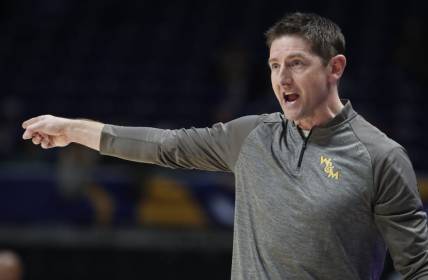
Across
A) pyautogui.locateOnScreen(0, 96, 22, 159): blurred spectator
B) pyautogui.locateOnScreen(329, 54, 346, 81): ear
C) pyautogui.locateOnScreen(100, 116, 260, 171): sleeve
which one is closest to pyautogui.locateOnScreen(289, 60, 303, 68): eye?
pyautogui.locateOnScreen(329, 54, 346, 81): ear

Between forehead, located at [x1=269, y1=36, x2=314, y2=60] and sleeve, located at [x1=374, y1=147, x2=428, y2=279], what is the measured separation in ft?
1.35

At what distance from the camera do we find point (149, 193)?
8391 mm

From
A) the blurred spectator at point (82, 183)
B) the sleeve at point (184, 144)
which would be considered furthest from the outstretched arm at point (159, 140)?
the blurred spectator at point (82, 183)

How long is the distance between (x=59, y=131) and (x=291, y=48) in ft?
2.88

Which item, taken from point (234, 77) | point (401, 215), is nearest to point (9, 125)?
point (234, 77)

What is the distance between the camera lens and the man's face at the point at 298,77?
2504mm

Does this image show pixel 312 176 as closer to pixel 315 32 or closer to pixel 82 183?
pixel 315 32

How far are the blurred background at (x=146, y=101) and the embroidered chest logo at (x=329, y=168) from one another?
3.25 m

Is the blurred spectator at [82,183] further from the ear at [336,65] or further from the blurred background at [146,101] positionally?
the ear at [336,65]

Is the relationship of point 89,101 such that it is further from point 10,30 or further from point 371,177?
point 371,177

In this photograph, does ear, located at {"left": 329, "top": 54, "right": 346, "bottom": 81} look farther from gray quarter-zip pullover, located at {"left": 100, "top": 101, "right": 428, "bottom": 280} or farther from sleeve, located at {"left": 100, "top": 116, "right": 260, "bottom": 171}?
sleeve, located at {"left": 100, "top": 116, "right": 260, "bottom": 171}

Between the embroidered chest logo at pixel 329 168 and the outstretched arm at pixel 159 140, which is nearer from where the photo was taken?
the embroidered chest logo at pixel 329 168

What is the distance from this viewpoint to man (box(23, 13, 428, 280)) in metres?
2.40

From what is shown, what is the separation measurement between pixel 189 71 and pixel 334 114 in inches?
334
